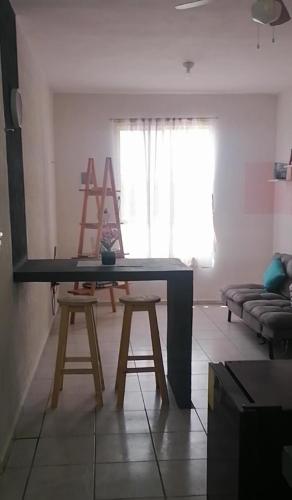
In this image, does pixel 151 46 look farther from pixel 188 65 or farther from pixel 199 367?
pixel 199 367

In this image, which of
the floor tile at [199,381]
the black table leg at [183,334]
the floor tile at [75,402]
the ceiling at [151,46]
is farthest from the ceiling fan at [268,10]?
the floor tile at [75,402]

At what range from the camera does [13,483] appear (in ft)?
7.43

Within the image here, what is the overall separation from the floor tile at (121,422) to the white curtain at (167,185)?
298 cm

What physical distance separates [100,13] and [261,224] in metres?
3.62

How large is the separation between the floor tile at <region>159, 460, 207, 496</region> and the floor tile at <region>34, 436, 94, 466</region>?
0.41 metres

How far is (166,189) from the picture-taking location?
18.9ft

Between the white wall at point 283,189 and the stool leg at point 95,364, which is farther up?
the white wall at point 283,189

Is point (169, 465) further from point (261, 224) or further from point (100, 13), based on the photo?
point (261, 224)

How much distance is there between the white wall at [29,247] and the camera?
8.40 ft

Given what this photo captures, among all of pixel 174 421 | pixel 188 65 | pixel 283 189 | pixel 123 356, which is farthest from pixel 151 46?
pixel 174 421

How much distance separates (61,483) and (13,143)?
2030 millimetres

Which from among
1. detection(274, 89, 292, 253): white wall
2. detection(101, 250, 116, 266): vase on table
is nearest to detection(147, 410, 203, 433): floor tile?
detection(101, 250, 116, 266): vase on table

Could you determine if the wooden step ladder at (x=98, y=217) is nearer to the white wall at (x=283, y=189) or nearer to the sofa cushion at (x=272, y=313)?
the sofa cushion at (x=272, y=313)

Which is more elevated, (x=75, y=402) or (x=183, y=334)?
(x=183, y=334)
